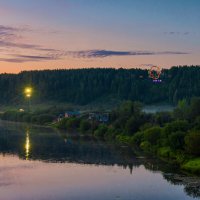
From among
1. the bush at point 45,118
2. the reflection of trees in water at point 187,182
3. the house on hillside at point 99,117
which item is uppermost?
the house on hillside at point 99,117

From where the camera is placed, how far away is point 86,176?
2383 inches

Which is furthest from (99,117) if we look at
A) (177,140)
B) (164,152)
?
(177,140)

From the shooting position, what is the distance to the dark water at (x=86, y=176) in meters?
50.4

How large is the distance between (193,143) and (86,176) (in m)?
16.1

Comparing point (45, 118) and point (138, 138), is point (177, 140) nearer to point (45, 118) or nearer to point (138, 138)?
point (138, 138)

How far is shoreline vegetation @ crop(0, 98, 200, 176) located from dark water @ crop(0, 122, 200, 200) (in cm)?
378

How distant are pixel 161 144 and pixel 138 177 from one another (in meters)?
20.8

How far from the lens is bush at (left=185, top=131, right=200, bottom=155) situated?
66.3 metres

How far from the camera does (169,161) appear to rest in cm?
7062

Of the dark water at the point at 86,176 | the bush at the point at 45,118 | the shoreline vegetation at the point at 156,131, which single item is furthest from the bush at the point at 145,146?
the bush at the point at 45,118

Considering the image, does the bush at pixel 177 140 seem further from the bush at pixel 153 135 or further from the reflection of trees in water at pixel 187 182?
the reflection of trees in water at pixel 187 182

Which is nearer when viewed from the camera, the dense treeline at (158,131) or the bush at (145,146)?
the dense treeline at (158,131)

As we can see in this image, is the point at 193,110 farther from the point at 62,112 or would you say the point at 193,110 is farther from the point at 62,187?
the point at 62,112

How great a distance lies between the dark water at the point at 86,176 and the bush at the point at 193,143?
4.15 metres
